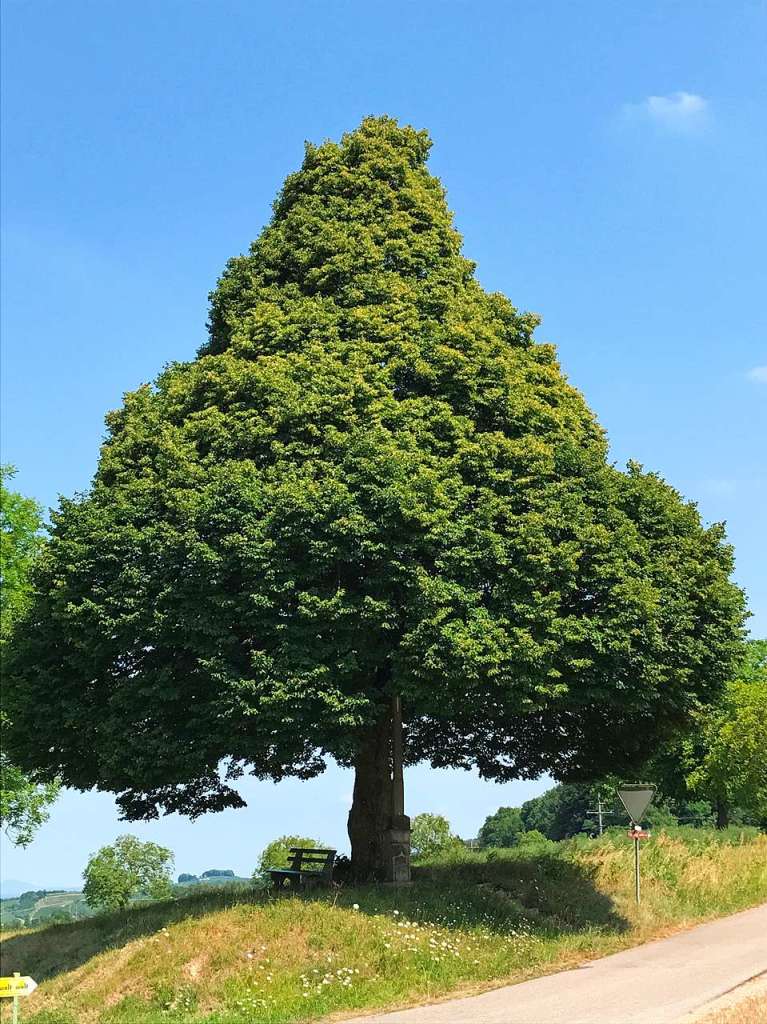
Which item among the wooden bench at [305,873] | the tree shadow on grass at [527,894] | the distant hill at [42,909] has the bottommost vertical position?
the distant hill at [42,909]

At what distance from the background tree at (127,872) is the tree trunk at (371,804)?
3605 cm

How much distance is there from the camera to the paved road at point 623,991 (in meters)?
12.6

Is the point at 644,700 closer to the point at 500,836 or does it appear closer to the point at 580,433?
the point at 580,433

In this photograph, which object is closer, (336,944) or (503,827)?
(336,944)

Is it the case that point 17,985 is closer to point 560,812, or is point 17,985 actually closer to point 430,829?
point 430,829

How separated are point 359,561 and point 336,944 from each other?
6872 mm

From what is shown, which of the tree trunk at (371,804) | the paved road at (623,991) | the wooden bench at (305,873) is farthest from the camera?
the tree trunk at (371,804)

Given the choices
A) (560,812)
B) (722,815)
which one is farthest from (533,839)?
(722,815)

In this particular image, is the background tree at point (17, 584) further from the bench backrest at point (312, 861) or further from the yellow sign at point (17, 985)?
the yellow sign at point (17, 985)

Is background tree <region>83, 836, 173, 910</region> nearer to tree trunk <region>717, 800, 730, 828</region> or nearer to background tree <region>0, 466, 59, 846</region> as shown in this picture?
background tree <region>0, 466, 59, 846</region>

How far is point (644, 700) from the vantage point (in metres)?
19.7

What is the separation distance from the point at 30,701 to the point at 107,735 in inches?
114

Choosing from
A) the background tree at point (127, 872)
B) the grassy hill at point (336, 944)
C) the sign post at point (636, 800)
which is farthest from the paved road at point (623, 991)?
the background tree at point (127, 872)

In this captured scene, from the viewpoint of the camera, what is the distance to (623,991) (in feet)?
46.2
